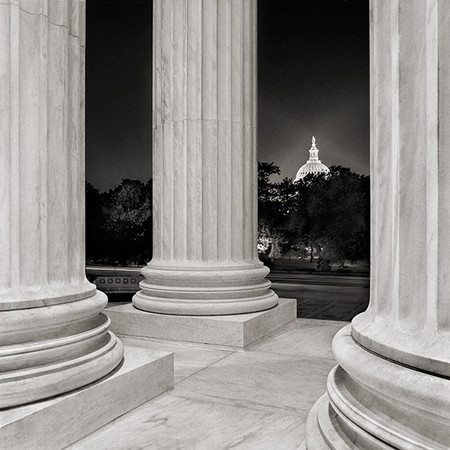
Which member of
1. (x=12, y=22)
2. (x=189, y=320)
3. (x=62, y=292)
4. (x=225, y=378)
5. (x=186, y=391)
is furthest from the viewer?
(x=189, y=320)

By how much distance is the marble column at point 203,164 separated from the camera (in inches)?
2677

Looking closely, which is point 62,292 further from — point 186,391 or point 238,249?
point 238,249

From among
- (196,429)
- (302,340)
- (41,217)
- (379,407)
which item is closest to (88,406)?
(196,429)

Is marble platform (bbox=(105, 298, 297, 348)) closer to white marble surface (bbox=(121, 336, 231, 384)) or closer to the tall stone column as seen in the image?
white marble surface (bbox=(121, 336, 231, 384))

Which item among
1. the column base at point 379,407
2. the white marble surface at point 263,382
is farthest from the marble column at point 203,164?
the column base at point 379,407

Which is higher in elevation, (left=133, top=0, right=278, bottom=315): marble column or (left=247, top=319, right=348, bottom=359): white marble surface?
(left=133, top=0, right=278, bottom=315): marble column

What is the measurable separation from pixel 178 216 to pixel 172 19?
25892 millimetres

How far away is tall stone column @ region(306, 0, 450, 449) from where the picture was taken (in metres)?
21.3

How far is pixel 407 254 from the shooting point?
23.2 metres

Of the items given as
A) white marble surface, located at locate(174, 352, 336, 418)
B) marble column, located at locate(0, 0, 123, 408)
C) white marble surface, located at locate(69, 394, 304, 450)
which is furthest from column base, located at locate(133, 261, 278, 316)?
marble column, located at locate(0, 0, 123, 408)

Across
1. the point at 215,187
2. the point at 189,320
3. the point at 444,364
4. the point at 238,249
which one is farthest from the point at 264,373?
the point at 444,364

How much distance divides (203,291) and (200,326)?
4597mm

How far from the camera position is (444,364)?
67.4ft

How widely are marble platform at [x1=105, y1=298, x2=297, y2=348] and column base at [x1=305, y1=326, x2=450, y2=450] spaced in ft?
112
